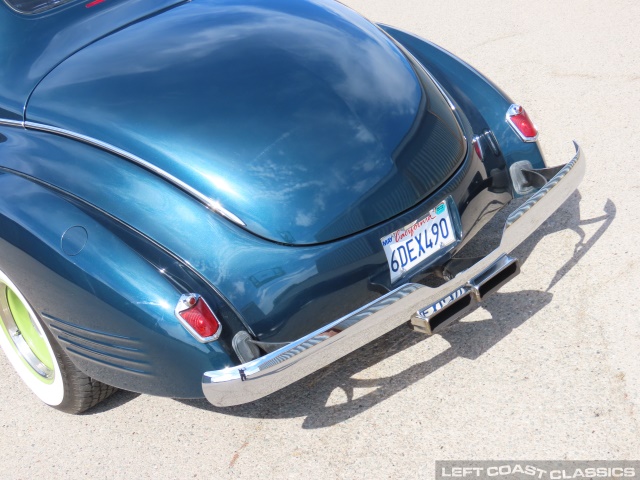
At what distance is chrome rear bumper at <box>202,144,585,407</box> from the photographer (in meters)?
2.68

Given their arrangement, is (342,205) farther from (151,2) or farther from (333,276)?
(151,2)

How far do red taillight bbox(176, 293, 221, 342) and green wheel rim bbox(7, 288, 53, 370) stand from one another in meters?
1.08

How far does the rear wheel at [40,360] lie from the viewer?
10.5 ft

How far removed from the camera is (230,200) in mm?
2900

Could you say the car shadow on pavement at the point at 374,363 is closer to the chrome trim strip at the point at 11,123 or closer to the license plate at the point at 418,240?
the license plate at the point at 418,240

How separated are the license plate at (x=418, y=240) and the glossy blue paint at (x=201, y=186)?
0.04m

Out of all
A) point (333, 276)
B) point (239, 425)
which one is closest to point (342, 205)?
point (333, 276)

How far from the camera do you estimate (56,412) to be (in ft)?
11.4

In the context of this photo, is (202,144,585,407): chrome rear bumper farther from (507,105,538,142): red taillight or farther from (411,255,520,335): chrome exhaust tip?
(507,105,538,142): red taillight

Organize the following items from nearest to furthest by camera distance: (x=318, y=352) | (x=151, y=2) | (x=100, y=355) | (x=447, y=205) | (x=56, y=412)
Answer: (x=318, y=352) → (x=100, y=355) → (x=447, y=205) → (x=56, y=412) → (x=151, y=2)

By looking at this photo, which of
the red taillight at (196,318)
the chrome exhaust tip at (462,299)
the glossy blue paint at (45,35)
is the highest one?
the glossy blue paint at (45,35)

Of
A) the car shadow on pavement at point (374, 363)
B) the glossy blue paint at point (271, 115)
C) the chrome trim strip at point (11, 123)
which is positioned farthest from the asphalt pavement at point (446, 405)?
the chrome trim strip at point (11, 123)

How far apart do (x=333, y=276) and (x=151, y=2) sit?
1669 mm

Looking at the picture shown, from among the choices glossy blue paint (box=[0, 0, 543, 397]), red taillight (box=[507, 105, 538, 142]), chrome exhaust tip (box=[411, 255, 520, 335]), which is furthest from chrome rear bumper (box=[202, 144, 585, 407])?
red taillight (box=[507, 105, 538, 142])
